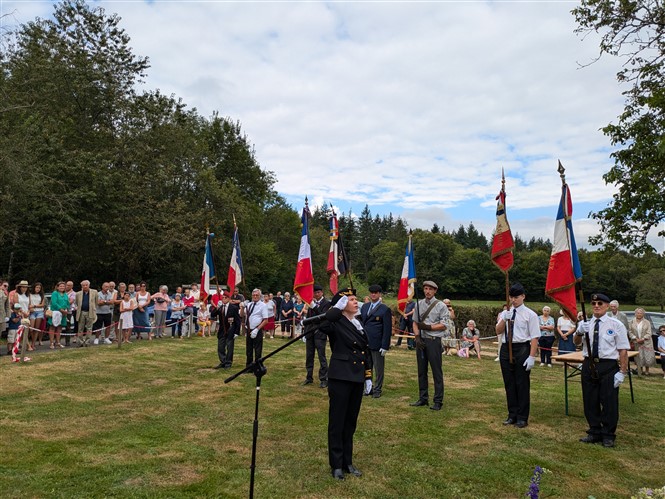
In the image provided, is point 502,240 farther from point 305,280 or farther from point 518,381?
point 305,280

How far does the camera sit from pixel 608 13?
13.9 m

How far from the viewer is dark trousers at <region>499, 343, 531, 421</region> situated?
8017 millimetres

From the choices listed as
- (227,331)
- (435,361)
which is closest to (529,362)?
(435,361)

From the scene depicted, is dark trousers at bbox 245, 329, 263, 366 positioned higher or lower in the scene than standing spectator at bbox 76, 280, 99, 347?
lower

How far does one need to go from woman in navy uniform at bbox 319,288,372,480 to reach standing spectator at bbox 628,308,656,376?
38.4 ft

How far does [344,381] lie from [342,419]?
18.0 inches

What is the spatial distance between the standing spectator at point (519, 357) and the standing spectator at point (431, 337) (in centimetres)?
119

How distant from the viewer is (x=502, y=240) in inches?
366

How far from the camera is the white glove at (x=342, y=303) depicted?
18.7ft

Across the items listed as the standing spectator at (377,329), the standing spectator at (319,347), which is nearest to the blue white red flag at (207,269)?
the standing spectator at (319,347)

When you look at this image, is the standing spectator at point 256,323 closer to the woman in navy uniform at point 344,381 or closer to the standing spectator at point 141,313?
the woman in navy uniform at point 344,381

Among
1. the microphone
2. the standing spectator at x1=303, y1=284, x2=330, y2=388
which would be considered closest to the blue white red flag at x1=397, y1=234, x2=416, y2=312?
the standing spectator at x1=303, y1=284, x2=330, y2=388

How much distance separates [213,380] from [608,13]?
15.2 meters

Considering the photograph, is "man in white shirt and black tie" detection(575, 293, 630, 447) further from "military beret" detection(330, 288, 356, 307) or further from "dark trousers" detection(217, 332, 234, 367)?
"dark trousers" detection(217, 332, 234, 367)
